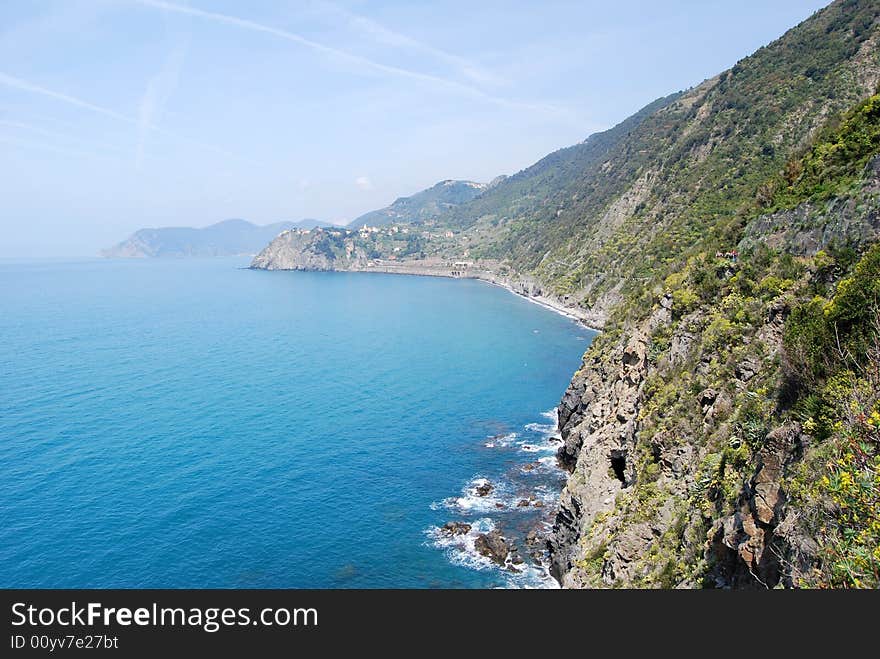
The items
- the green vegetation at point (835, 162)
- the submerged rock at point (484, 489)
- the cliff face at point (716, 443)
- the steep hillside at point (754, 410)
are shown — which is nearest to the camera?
the steep hillside at point (754, 410)

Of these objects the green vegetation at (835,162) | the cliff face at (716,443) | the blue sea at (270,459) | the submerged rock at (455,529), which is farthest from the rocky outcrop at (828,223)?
the submerged rock at (455,529)

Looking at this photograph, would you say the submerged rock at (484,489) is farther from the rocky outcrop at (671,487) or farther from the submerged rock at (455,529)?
the rocky outcrop at (671,487)

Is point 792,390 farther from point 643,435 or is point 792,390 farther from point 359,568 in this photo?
point 359,568

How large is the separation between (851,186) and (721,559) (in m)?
25.8

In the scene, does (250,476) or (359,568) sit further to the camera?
(250,476)

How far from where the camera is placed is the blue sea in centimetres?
4566

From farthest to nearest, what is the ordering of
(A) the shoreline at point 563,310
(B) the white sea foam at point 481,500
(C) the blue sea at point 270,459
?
(A) the shoreline at point 563,310
(B) the white sea foam at point 481,500
(C) the blue sea at point 270,459

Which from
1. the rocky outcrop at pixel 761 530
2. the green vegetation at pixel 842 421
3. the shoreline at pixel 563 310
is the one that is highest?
the green vegetation at pixel 842 421

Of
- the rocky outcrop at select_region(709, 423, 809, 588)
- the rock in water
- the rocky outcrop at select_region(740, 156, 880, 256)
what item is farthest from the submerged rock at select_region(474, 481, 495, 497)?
the rocky outcrop at select_region(740, 156, 880, 256)

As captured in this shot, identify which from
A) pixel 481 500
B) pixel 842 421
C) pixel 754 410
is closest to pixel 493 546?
pixel 481 500

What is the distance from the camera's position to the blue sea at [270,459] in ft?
150

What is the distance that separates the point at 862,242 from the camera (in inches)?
1235

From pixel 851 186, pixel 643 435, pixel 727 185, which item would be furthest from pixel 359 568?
pixel 727 185

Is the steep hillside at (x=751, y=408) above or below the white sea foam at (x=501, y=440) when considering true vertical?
above
